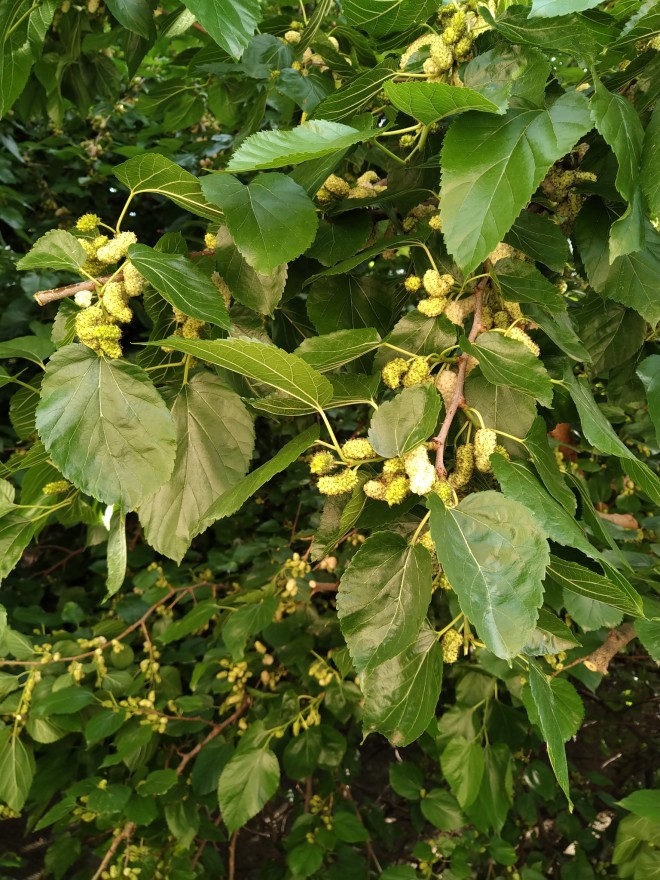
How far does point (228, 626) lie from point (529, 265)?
28.1 inches

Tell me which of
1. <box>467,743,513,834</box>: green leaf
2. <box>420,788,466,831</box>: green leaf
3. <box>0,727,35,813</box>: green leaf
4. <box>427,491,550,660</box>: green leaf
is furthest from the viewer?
<box>420,788,466,831</box>: green leaf

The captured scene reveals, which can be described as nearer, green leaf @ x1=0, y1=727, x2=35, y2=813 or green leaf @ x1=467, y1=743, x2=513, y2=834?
green leaf @ x1=0, y1=727, x2=35, y2=813

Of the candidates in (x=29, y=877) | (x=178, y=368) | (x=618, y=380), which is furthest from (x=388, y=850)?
(x=178, y=368)

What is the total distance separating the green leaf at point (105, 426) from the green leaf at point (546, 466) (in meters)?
0.26

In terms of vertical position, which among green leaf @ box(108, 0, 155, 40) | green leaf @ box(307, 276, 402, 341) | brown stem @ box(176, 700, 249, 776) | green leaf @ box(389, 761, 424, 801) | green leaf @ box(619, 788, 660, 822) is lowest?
green leaf @ box(389, 761, 424, 801)

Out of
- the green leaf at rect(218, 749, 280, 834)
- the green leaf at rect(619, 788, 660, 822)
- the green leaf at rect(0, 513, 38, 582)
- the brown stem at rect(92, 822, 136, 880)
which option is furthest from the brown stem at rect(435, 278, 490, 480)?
the brown stem at rect(92, 822, 136, 880)

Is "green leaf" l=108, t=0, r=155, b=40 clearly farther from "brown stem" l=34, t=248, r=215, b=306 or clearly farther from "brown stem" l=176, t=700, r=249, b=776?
"brown stem" l=176, t=700, r=249, b=776

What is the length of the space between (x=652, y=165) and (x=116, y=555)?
1.71 feet

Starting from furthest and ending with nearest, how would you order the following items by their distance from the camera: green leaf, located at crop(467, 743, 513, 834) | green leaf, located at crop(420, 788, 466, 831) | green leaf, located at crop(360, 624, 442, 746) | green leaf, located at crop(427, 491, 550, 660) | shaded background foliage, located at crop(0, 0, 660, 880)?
1. green leaf, located at crop(420, 788, 466, 831)
2. green leaf, located at crop(467, 743, 513, 834)
3. shaded background foliage, located at crop(0, 0, 660, 880)
4. green leaf, located at crop(360, 624, 442, 746)
5. green leaf, located at crop(427, 491, 550, 660)

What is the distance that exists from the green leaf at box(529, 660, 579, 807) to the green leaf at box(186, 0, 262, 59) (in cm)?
50

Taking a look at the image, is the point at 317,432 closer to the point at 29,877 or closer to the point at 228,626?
the point at 228,626

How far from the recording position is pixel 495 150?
0.43 m

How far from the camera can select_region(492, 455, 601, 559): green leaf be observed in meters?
0.40

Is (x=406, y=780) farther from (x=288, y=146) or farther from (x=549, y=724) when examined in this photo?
(x=288, y=146)
